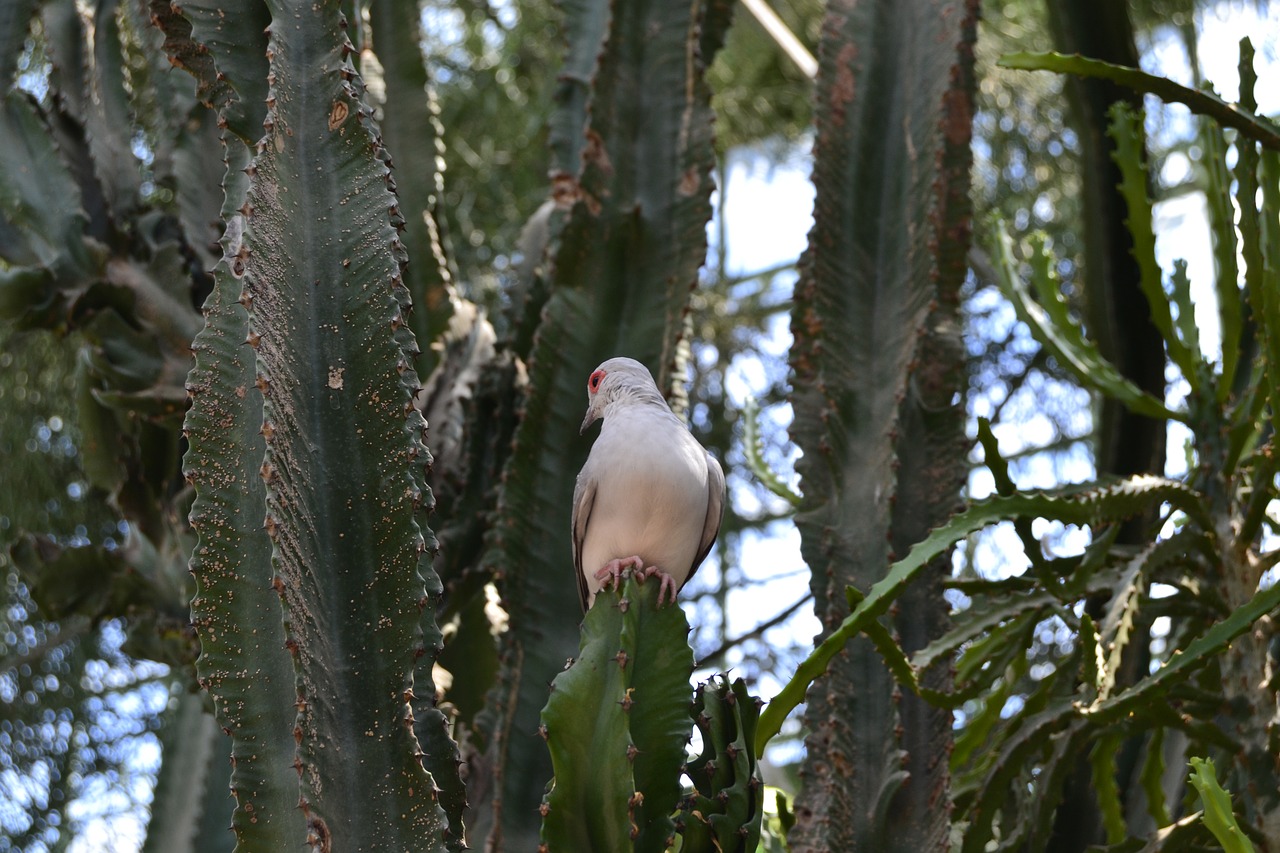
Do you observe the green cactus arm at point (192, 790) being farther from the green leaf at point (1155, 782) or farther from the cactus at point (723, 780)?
the green leaf at point (1155, 782)

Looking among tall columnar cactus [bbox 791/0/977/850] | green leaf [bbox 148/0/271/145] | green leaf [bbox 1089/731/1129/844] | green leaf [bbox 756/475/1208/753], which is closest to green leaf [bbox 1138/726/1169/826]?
green leaf [bbox 1089/731/1129/844]

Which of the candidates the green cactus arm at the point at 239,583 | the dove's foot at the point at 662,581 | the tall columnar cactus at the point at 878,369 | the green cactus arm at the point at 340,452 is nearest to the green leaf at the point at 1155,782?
the tall columnar cactus at the point at 878,369

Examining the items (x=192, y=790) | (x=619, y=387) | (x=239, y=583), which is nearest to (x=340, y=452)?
(x=239, y=583)

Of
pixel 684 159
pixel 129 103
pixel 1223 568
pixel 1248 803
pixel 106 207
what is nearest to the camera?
pixel 1248 803

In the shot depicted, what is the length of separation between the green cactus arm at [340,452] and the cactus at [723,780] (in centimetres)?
35

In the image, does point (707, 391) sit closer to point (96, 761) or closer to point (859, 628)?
point (96, 761)

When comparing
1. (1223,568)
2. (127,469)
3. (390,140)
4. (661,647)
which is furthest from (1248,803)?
(127,469)

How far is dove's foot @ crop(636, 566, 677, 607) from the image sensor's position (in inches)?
75.6

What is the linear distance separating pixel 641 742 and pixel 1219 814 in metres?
0.79

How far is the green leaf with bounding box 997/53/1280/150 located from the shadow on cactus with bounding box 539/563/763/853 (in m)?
1.12

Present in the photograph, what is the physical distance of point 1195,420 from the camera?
2703 mm

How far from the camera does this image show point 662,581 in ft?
6.39

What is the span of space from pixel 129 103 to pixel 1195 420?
276 centimetres

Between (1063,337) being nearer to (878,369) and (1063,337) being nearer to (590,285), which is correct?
(878,369)
